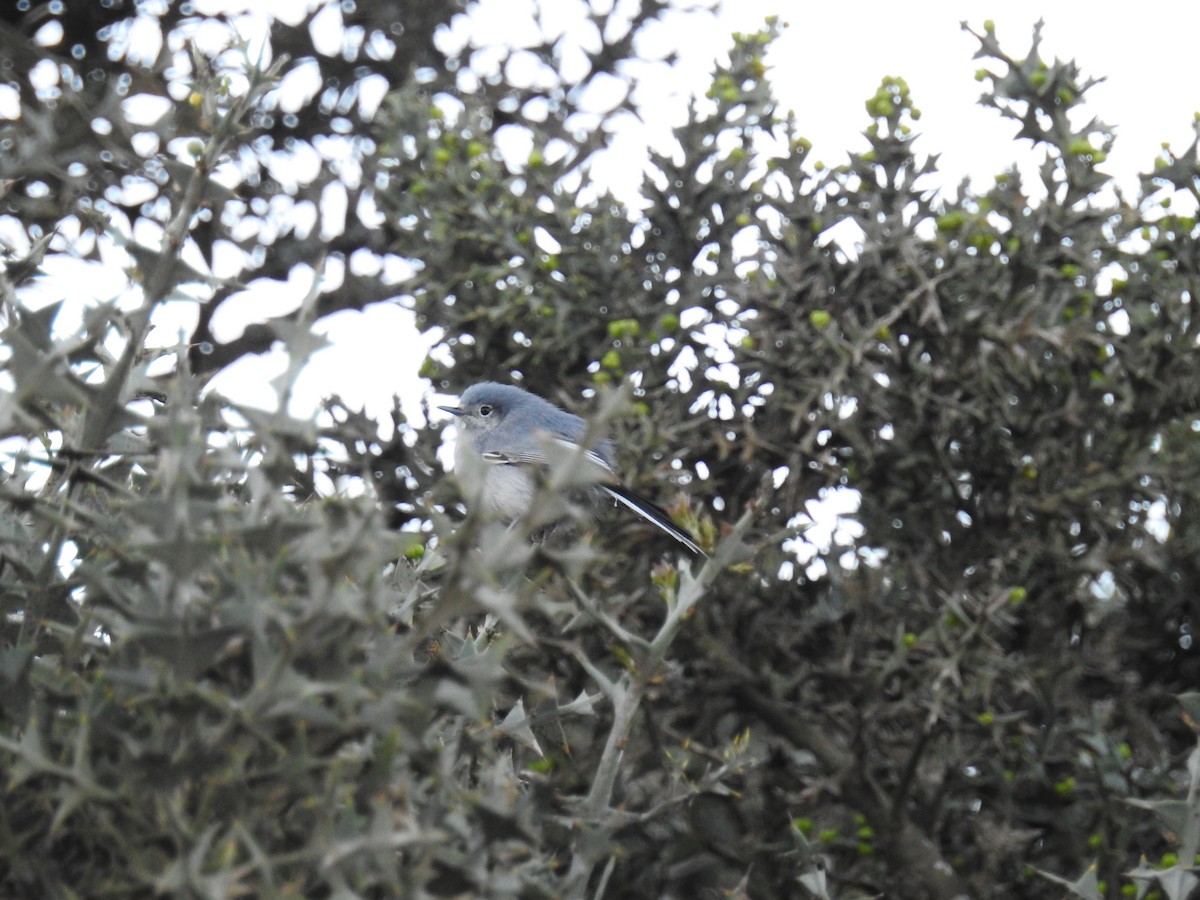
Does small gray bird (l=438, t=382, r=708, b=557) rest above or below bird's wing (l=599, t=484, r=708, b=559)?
above

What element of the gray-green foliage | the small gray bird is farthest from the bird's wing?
the small gray bird

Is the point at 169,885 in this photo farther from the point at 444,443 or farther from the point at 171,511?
the point at 444,443

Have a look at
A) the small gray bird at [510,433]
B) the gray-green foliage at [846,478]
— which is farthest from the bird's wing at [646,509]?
the small gray bird at [510,433]

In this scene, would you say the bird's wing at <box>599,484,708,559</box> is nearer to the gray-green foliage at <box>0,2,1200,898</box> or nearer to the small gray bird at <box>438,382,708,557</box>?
the gray-green foliage at <box>0,2,1200,898</box>

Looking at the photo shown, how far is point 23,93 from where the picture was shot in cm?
Result: 489

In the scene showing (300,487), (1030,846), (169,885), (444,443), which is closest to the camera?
(169,885)

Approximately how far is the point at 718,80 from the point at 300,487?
1727 mm

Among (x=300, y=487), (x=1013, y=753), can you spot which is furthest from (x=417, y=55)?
(x=1013, y=753)

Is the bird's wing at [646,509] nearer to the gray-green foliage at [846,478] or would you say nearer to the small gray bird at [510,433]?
the gray-green foliage at [846,478]

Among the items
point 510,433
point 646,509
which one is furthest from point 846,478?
point 510,433

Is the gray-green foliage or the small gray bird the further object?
the small gray bird

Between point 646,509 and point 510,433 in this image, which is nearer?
point 646,509

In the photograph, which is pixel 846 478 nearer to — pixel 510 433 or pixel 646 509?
pixel 646 509

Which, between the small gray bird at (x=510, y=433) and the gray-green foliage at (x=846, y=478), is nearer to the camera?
the gray-green foliage at (x=846, y=478)
